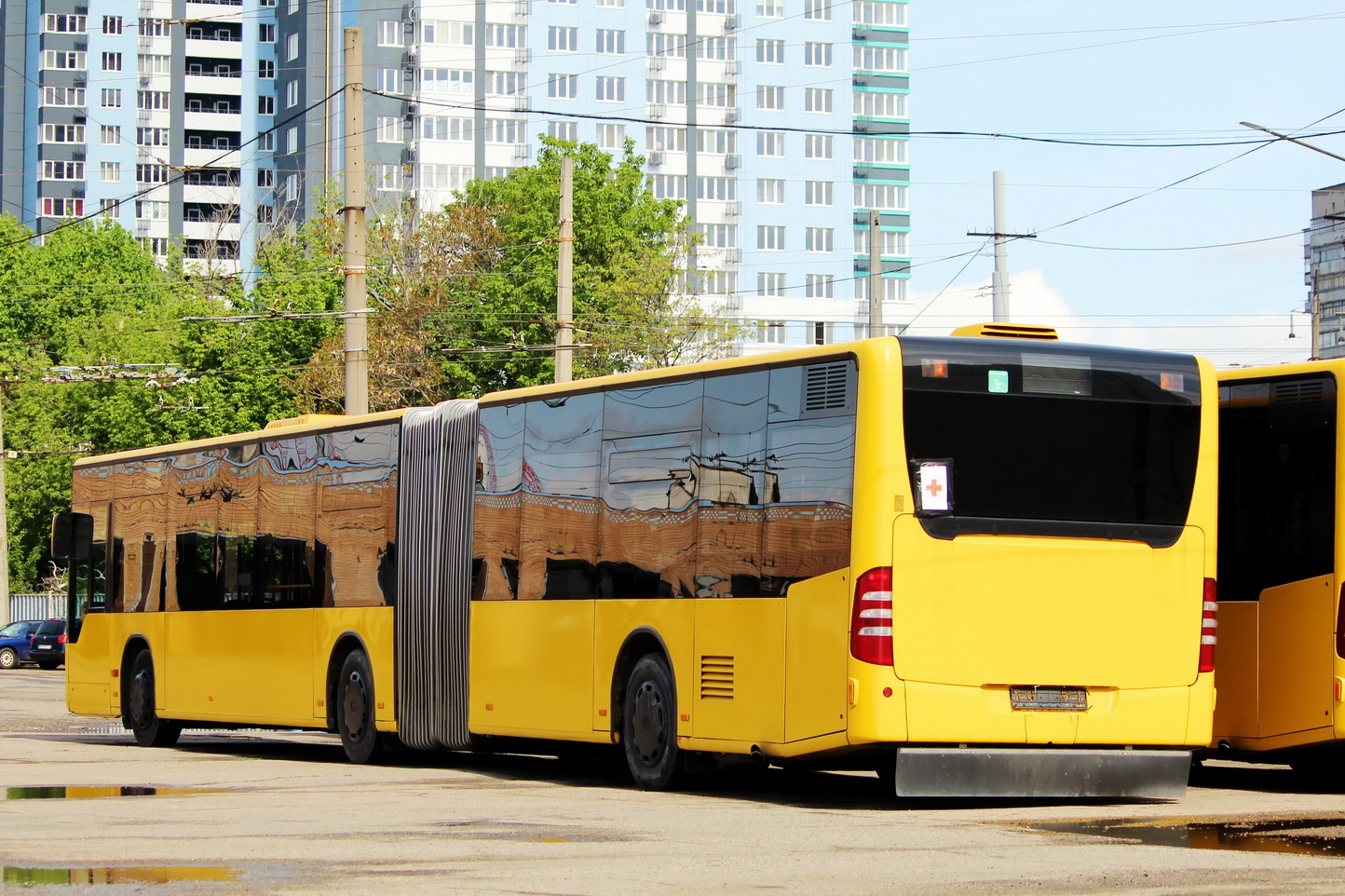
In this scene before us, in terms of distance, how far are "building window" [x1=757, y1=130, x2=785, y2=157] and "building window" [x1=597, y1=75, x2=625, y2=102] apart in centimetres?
876

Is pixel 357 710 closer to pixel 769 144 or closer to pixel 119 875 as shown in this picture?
pixel 119 875

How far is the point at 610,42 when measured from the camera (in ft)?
387

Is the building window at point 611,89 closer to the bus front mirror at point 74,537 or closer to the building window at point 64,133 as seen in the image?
the building window at point 64,133

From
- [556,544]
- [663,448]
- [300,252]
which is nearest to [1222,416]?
[663,448]

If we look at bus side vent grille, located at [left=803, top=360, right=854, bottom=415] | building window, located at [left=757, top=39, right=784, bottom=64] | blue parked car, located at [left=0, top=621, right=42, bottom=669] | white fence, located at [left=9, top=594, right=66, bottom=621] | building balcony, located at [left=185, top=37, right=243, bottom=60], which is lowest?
blue parked car, located at [left=0, top=621, right=42, bottom=669]

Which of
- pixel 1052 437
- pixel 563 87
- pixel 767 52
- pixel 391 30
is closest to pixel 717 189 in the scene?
pixel 767 52

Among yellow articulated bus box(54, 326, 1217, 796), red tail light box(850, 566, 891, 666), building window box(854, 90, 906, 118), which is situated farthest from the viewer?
building window box(854, 90, 906, 118)

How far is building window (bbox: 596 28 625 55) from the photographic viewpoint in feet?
386

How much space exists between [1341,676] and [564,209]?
21574 millimetres

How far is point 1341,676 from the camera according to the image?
44.5ft

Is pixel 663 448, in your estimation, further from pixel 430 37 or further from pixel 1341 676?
pixel 430 37

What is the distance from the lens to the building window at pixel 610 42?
386ft

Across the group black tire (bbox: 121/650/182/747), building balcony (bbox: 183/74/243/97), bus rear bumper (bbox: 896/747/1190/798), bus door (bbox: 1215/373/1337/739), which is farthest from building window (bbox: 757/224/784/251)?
bus rear bumper (bbox: 896/747/1190/798)

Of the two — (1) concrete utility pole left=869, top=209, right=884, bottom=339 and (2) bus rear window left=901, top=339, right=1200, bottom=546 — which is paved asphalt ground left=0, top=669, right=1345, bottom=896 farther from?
(1) concrete utility pole left=869, top=209, right=884, bottom=339
